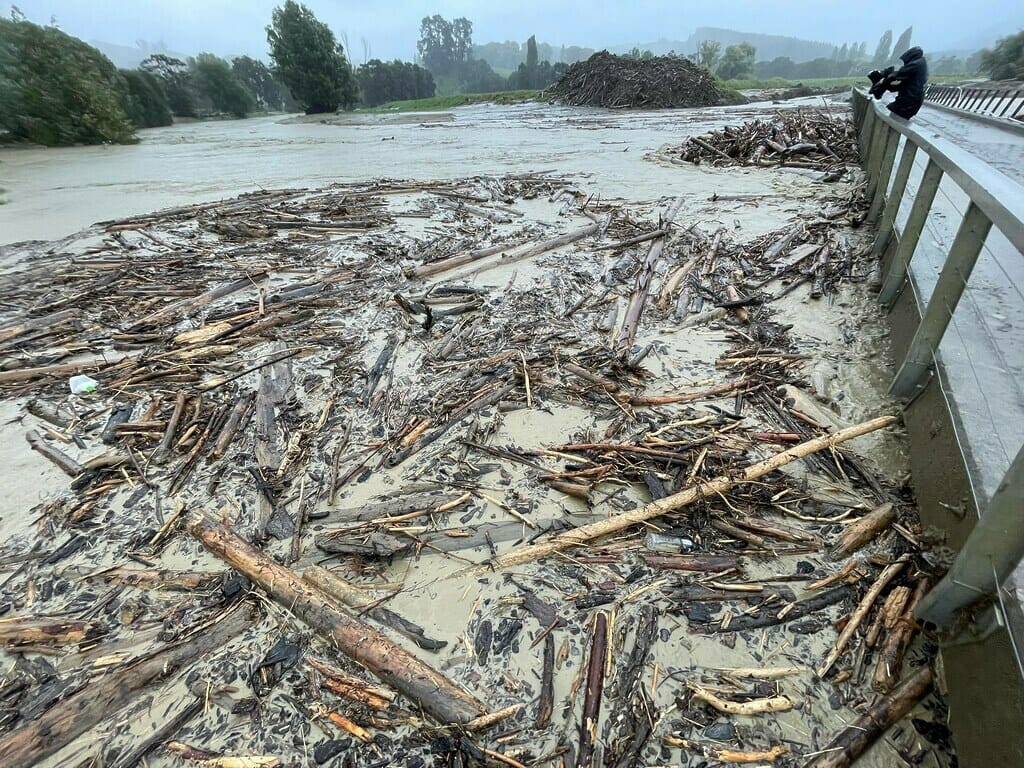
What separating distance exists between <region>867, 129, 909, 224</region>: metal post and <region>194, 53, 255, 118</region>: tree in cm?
8139

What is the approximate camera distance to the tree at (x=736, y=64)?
271 ft

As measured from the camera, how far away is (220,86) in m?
66.2

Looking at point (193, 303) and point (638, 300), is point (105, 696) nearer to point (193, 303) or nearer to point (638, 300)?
point (193, 303)

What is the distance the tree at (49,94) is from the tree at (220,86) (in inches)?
1503

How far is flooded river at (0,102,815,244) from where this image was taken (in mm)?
12445

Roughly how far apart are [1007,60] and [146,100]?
82801 millimetres

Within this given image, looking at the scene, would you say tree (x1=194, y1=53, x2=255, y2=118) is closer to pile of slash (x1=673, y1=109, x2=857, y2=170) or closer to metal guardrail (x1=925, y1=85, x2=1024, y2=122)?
pile of slash (x1=673, y1=109, x2=857, y2=170)

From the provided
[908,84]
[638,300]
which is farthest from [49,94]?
[908,84]

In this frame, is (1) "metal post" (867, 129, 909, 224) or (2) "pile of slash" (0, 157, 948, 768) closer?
(2) "pile of slash" (0, 157, 948, 768)

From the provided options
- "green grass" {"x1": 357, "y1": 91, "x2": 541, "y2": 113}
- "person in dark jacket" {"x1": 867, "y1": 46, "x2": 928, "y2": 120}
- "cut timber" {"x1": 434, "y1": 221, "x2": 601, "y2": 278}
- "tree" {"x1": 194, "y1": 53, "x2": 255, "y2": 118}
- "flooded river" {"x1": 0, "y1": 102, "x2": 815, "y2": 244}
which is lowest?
"cut timber" {"x1": 434, "y1": 221, "x2": 601, "y2": 278}

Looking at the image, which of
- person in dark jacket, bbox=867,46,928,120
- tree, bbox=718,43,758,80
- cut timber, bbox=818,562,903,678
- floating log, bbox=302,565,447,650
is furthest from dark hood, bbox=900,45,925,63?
tree, bbox=718,43,758,80

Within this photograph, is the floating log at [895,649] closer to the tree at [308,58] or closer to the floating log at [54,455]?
the floating log at [54,455]

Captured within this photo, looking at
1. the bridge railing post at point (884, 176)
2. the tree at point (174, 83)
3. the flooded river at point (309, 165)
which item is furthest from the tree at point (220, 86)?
the bridge railing post at point (884, 176)

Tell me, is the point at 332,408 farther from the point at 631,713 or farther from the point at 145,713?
the point at 631,713
